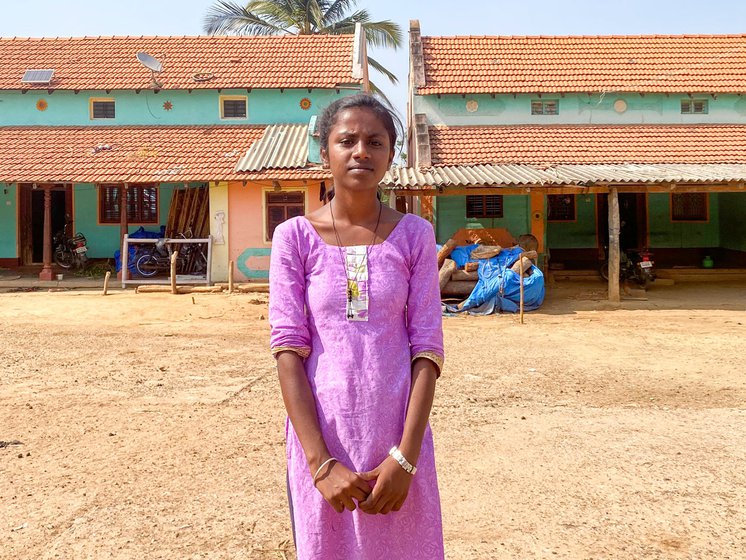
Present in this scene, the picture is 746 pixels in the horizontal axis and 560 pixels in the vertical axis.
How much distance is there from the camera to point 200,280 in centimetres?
1487

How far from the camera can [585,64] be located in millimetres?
17062

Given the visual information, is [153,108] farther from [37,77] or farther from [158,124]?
[37,77]

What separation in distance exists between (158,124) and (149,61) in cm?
151

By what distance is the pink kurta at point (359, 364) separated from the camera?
1820mm

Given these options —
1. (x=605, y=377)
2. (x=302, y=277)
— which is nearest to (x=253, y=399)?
(x=605, y=377)

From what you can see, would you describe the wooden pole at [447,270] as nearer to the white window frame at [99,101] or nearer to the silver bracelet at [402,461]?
the white window frame at [99,101]

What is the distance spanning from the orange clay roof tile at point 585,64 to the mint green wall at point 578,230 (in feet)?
9.28

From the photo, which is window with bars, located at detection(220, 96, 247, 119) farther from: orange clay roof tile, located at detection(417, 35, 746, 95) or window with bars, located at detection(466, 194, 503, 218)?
window with bars, located at detection(466, 194, 503, 218)

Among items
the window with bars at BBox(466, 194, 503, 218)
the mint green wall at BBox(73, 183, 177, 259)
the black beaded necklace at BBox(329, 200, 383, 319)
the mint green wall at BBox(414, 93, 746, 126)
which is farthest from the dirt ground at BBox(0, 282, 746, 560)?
the mint green wall at BBox(414, 93, 746, 126)

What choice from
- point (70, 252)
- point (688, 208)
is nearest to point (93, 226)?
point (70, 252)

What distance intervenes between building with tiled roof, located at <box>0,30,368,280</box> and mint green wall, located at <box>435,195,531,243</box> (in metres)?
2.88

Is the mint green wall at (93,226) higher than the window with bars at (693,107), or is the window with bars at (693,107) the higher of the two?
the window with bars at (693,107)

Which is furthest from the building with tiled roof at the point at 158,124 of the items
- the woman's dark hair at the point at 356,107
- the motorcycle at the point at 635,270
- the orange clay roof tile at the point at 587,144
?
the woman's dark hair at the point at 356,107

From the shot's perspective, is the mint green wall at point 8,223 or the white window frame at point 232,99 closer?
the mint green wall at point 8,223
